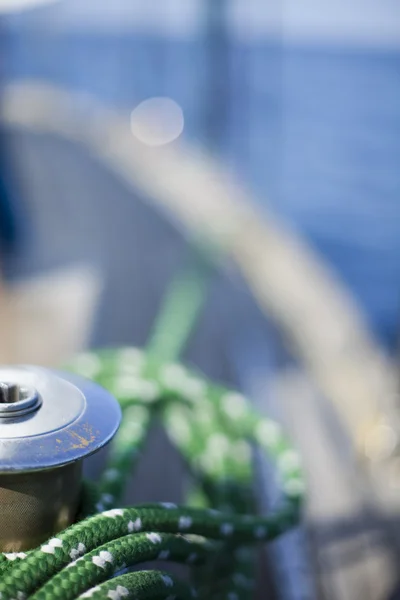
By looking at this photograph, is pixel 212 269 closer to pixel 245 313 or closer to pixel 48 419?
pixel 245 313

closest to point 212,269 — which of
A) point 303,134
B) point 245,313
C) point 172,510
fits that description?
point 245,313

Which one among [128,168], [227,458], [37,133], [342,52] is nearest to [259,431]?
[227,458]

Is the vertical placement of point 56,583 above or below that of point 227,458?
above

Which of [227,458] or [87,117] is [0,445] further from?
[87,117]

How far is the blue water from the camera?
4.15 m

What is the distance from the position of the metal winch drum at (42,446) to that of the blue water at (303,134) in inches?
53.4

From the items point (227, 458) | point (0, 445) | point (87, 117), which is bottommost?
point (87, 117)

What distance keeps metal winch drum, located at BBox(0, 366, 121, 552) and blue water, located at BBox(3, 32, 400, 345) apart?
136 centimetres

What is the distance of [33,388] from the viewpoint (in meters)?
0.45

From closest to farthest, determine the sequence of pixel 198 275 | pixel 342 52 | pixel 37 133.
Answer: pixel 198 275, pixel 37 133, pixel 342 52

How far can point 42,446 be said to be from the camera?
41cm

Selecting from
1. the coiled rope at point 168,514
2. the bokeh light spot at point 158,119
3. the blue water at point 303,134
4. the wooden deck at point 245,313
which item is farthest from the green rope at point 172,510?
the bokeh light spot at point 158,119

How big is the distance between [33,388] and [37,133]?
3182 millimetres

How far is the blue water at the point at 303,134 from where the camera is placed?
4.15m
